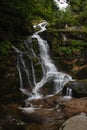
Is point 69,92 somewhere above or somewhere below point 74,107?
below

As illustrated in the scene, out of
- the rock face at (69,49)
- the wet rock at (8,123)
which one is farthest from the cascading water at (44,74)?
the wet rock at (8,123)

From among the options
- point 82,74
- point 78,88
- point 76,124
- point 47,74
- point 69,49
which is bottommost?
point 82,74

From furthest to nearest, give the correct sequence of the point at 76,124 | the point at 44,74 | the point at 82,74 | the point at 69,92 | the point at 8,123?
the point at 82,74 → the point at 44,74 → the point at 69,92 → the point at 8,123 → the point at 76,124

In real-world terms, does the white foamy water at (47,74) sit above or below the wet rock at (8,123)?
below

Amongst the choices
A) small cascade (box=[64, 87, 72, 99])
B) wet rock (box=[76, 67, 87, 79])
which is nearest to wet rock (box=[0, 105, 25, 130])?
small cascade (box=[64, 87, 72, 99])

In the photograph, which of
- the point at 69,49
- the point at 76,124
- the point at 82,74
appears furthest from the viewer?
the point at 69,49

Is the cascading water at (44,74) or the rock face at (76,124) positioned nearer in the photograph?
the rock face at (76,124)

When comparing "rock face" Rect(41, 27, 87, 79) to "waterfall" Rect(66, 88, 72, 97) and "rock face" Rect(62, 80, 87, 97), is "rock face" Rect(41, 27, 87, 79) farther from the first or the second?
"waterfall" Rect(66, 88, 72, 97)

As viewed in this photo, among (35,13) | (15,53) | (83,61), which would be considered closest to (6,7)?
(35,13)

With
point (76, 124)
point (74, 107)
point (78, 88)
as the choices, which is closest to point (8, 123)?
point (76, 124)

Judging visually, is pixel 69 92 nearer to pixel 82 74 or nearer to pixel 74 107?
pixel 74 107

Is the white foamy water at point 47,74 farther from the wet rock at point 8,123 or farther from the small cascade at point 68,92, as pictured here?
the wet rock at point 8,123

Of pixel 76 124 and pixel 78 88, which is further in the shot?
pixel 78 88

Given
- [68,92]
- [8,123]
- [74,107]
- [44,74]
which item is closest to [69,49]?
[44,74]
